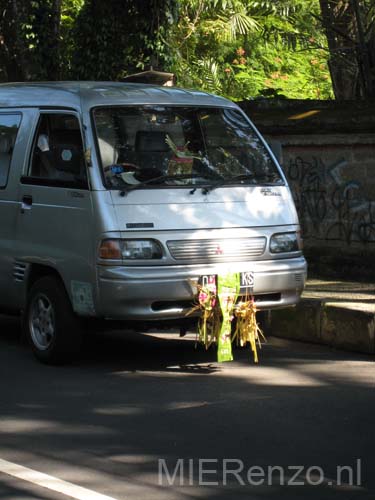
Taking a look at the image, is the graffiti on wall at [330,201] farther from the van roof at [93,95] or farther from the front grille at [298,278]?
the front grille at [298,278]

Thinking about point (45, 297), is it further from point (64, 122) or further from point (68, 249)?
point (64, 122)

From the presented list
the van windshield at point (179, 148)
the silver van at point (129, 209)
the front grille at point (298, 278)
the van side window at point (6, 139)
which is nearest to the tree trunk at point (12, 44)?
the van side window at point (6, 139)

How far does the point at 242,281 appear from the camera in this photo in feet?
27.6

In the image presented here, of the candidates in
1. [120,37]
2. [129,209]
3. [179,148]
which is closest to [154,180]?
[129,209]

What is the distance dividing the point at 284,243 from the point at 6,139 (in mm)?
2637

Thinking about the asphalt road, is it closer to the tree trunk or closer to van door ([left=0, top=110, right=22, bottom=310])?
van door ([left=0, top=110, right=22, bottom=310])

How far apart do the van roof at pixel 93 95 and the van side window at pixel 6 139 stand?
0.12 metres

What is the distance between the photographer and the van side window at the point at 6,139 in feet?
30.8

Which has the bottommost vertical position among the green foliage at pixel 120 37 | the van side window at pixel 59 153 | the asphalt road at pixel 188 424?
the asphalt road at pixel 188 424

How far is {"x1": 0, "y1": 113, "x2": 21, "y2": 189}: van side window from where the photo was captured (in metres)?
9.39

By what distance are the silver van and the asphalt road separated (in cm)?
53

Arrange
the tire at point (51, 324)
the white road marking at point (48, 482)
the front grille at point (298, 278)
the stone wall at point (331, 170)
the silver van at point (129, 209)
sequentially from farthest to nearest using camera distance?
1. the stone wall at point (331, 170)
2. the front grille at point (298, 278)
3. the tire at point (51, 324)
4. the silver van at point (129, 209)
5. the white road marking at point (48, 482)

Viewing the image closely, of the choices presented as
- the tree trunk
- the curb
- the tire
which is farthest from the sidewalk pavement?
the tree trunk

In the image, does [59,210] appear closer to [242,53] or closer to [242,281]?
[242,281]
